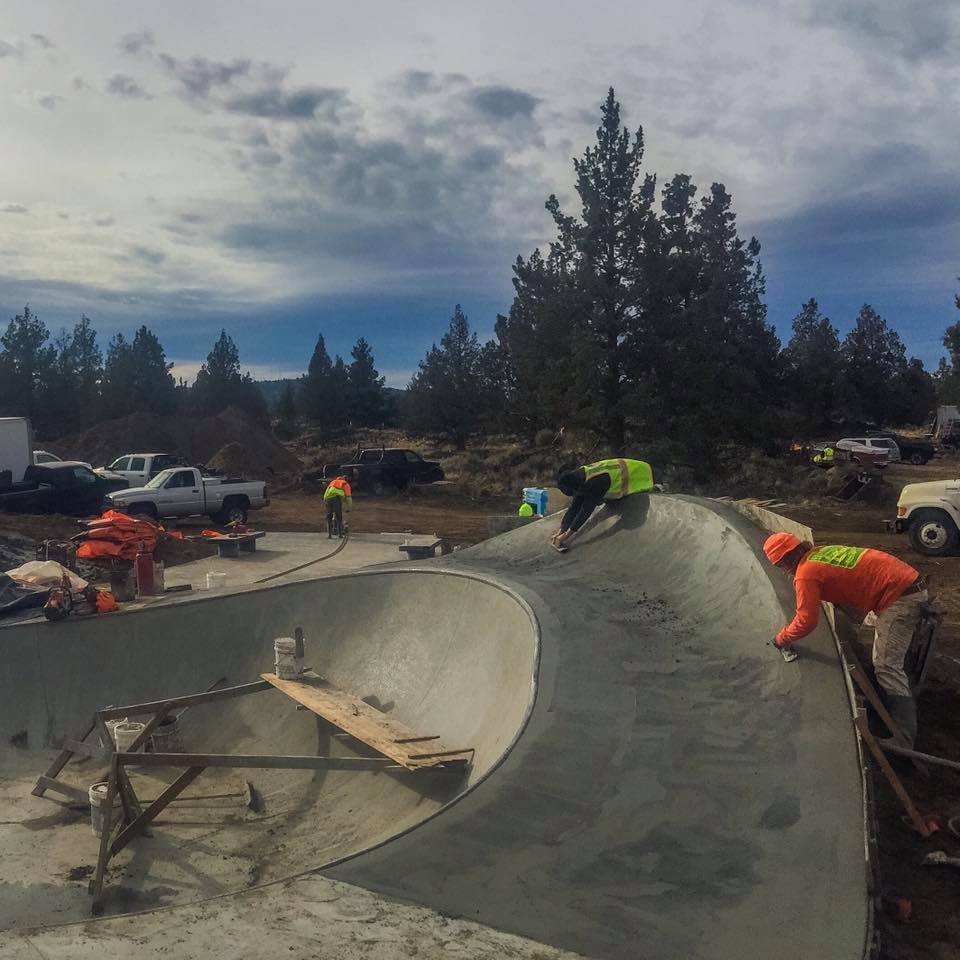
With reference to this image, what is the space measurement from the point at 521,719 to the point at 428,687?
2.35m

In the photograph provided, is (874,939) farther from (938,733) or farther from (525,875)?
(938,733)

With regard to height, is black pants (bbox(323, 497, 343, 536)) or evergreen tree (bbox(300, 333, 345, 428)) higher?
evergreen tree (bbox(300, 333, 345, 428))

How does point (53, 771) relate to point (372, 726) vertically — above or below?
below

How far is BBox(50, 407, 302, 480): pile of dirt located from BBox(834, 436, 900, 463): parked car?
27.4 meters

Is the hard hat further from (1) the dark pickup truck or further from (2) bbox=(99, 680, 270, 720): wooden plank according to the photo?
(1) the dark pickup truck

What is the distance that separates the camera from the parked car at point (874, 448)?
3850 centimetres

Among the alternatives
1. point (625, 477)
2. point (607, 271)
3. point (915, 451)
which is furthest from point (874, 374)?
point (625, 477)

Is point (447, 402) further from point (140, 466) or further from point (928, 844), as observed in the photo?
point (928, 844)

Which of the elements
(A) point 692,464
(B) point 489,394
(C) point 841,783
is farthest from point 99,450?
(C) point 841,783

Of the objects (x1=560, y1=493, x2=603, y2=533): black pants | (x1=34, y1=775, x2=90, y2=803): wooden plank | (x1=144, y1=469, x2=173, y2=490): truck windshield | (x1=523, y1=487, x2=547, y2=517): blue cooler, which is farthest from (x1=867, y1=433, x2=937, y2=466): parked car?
(x1=34, y1=775, x2=90, y2=803): wooden plank

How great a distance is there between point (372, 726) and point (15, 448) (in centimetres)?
2024

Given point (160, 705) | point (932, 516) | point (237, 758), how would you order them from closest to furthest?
point (237, 758) → point (160, 705) → point (932, 516)

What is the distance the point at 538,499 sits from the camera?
52.6ft

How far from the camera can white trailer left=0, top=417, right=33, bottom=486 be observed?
22328 millimetres
